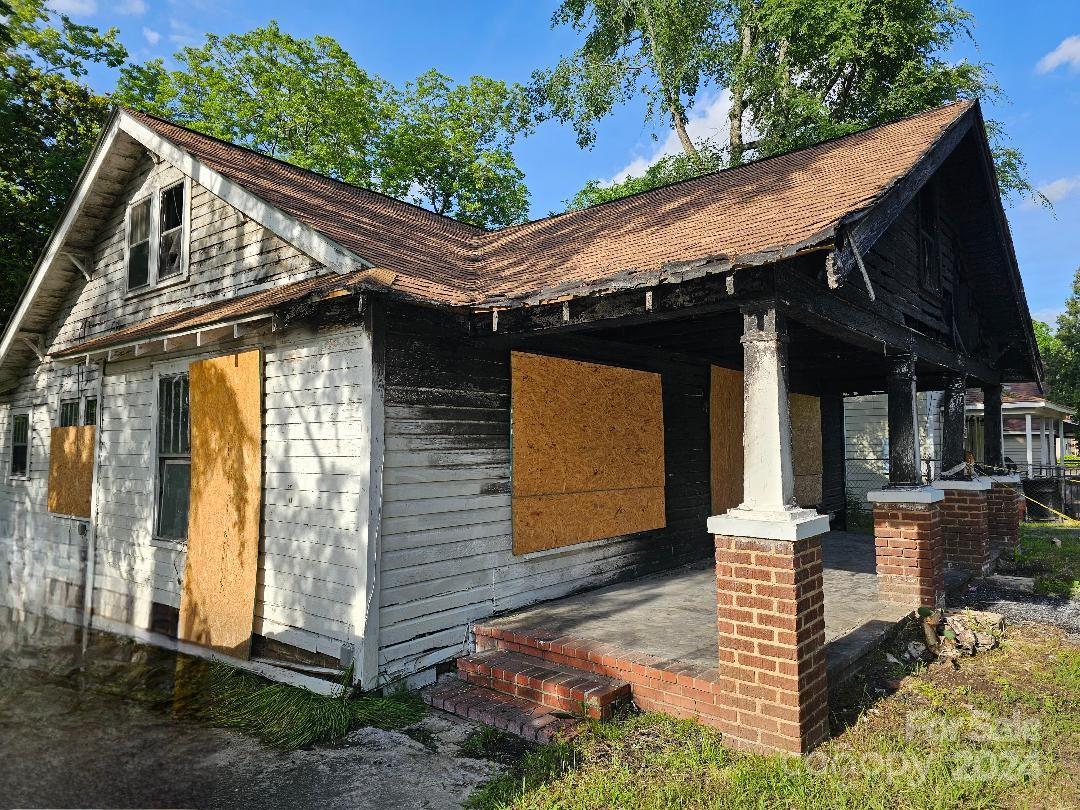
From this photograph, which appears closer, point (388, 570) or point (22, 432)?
point (388, 570)

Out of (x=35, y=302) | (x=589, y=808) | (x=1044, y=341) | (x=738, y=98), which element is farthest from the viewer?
(x=1044, y=341)

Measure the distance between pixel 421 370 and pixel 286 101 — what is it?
24087 mm

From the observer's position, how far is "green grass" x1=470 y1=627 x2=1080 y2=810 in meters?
3.75

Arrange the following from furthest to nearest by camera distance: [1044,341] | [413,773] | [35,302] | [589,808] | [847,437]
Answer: [1044,341]
[847,437]
[35,302]
[413,773]
[589,808]

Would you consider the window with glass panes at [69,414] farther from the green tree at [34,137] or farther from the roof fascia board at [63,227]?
the green tree at [34,137]

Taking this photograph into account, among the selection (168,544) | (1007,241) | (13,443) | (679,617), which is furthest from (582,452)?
(13,443)

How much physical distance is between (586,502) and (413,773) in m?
3.84

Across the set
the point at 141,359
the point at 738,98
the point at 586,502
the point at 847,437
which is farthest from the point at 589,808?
the point at 738,98

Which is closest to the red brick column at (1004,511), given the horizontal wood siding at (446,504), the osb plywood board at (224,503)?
the horizontal wood siding at (446,504)

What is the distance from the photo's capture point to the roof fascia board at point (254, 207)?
6.29 m

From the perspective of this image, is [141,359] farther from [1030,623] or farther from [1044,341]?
[1044,341]

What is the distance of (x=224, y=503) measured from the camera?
6.82 metres

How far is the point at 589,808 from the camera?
146 inches

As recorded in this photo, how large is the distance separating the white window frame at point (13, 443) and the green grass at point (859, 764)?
10758 millimetres
